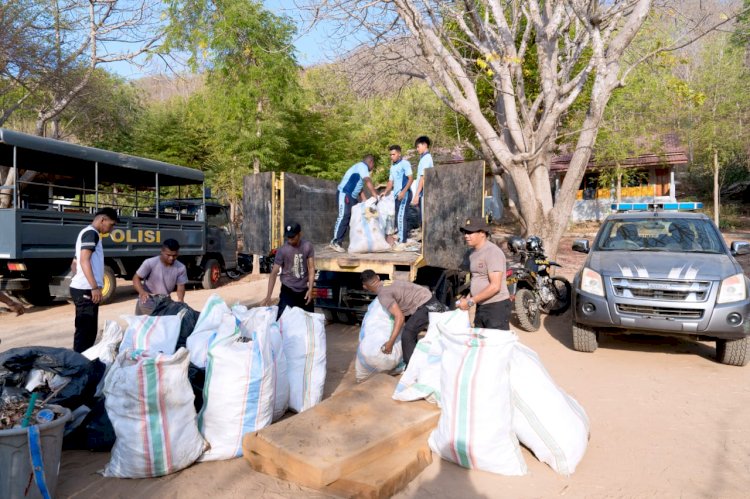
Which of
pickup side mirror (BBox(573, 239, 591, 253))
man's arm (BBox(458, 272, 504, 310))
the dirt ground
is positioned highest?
pickup side mirror (BBox(573, 239, 591, 253))

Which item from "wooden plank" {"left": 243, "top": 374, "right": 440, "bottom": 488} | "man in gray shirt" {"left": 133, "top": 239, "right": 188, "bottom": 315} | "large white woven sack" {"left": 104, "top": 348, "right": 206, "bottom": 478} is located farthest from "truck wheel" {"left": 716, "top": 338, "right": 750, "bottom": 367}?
"man in gray shirt" {"left": 133, "top": 239, "right": 188, "bottom": 315}

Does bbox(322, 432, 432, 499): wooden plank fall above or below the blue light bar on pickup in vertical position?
below

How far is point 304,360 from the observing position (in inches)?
160

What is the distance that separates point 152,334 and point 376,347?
1900mm

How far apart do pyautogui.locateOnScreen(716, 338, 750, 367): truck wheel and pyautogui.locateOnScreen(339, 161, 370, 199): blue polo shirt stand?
177 inches

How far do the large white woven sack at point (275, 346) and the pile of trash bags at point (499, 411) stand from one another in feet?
3.82

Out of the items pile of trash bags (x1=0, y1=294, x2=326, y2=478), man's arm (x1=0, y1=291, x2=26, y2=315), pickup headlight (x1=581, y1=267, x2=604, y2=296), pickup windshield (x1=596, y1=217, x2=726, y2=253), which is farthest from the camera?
man's arm (x1=0, y1=291, x2=26, y2=315)

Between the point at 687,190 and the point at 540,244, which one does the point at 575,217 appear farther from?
the point at 540,244

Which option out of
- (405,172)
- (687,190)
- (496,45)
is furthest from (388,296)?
(687,190)

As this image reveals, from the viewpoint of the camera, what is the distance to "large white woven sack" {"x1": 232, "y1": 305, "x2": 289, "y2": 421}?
3.74m

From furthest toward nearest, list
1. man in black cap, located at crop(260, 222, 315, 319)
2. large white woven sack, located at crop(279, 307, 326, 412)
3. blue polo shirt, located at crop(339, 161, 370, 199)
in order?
blue polo shirt, located at crop(339, 161, 370, 199) → man in black cap, located at crop(260, 222, 315, 319) → large white woven sack, located at crop(279, 307, 326, 412)

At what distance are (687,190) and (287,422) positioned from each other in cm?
3240

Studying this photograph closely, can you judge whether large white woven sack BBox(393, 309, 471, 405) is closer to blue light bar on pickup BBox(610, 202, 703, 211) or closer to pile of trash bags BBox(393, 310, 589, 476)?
pile of trash bags BBox(393, 310, 589, 476)

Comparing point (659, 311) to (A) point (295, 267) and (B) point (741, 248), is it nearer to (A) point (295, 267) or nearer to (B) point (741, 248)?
(B) point (741, 248)
